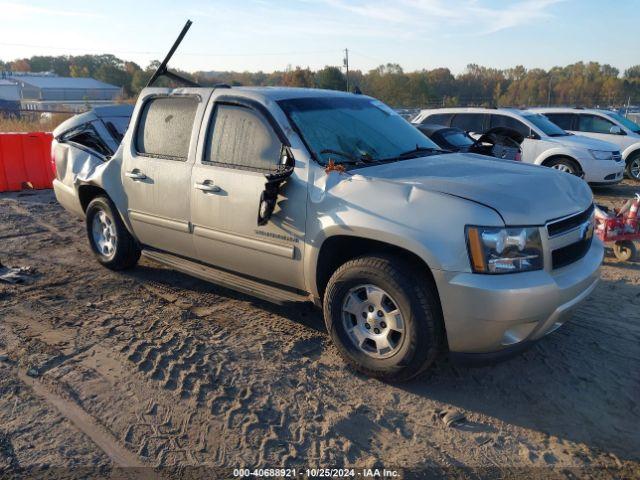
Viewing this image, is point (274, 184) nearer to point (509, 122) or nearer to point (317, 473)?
point (317, 473)

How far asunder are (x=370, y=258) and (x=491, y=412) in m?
1.20

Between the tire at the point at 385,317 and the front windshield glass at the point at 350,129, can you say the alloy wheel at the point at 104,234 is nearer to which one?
the front windshield glass at the point at 350,129

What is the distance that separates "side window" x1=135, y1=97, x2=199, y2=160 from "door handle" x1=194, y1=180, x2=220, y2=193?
Result: 1.18ft

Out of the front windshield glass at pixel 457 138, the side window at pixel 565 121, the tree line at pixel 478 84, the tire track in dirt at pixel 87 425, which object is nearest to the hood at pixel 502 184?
the tire track in dirt at pixel 87 425

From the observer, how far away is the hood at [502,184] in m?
3.29

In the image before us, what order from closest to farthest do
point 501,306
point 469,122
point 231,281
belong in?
point 501,306 < point 231,281 < point 469,122

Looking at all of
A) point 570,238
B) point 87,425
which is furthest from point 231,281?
point 570,238

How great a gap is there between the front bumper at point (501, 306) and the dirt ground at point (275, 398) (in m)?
0.46

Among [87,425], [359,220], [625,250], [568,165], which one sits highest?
[359,220]

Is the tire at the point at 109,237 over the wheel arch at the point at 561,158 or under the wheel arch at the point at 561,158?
under

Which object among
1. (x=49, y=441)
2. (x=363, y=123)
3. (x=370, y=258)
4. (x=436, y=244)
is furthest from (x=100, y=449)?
(x=363, y=123)

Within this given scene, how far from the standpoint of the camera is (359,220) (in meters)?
3.53

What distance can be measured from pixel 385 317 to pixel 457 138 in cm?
732

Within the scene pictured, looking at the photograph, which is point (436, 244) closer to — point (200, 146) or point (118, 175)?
point (200, 146)
